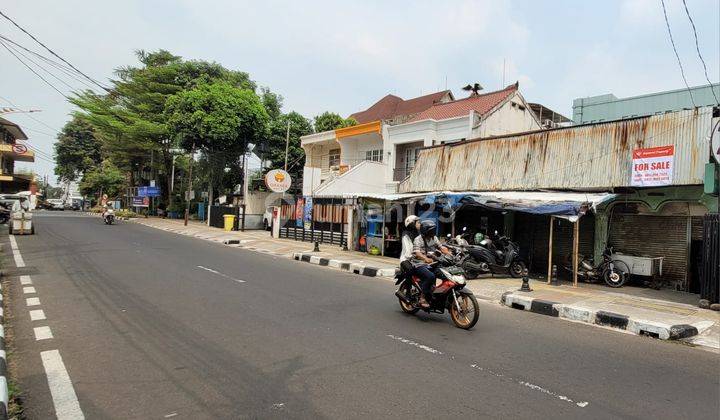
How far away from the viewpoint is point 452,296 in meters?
6.86

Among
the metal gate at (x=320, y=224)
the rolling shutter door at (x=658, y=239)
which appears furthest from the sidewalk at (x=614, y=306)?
the metal gate at (x=320, y=224)

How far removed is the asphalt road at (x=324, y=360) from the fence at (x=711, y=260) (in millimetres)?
3568

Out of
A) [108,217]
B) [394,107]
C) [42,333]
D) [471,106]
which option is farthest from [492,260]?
[394,107]

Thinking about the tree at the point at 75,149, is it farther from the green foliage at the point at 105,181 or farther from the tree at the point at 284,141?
the tree at the point at 284,141

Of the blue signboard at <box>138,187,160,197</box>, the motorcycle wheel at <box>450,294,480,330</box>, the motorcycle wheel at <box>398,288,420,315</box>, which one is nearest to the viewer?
the motorcycle wheel at <box>450,294,480,330</box>

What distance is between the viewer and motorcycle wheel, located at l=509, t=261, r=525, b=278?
514 inches

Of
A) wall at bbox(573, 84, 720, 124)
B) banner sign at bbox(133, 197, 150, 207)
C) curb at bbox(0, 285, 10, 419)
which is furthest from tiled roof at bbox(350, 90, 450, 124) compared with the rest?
curb at bbox(0, 285, 10, 419)

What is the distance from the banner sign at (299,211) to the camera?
23.6 meters

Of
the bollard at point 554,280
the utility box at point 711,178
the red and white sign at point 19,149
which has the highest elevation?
the red and white sign at point 19,149

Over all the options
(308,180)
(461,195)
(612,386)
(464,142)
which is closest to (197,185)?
(308,180)

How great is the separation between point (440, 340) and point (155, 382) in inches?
138

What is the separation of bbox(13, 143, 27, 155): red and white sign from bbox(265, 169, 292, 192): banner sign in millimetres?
35825

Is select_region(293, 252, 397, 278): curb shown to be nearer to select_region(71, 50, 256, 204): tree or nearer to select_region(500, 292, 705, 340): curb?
select_region(500, 292, 705, 340): curb

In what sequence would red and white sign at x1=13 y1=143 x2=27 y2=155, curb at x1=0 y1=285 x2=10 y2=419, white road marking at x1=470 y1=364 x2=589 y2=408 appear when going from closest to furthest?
curb at x1=0 y1=285 x2=10 y2=419, white road marking at x1=470 y1=364 x2=589 y2=408, red and white sign at x1=13 y1=143 x2=27 y2=155
